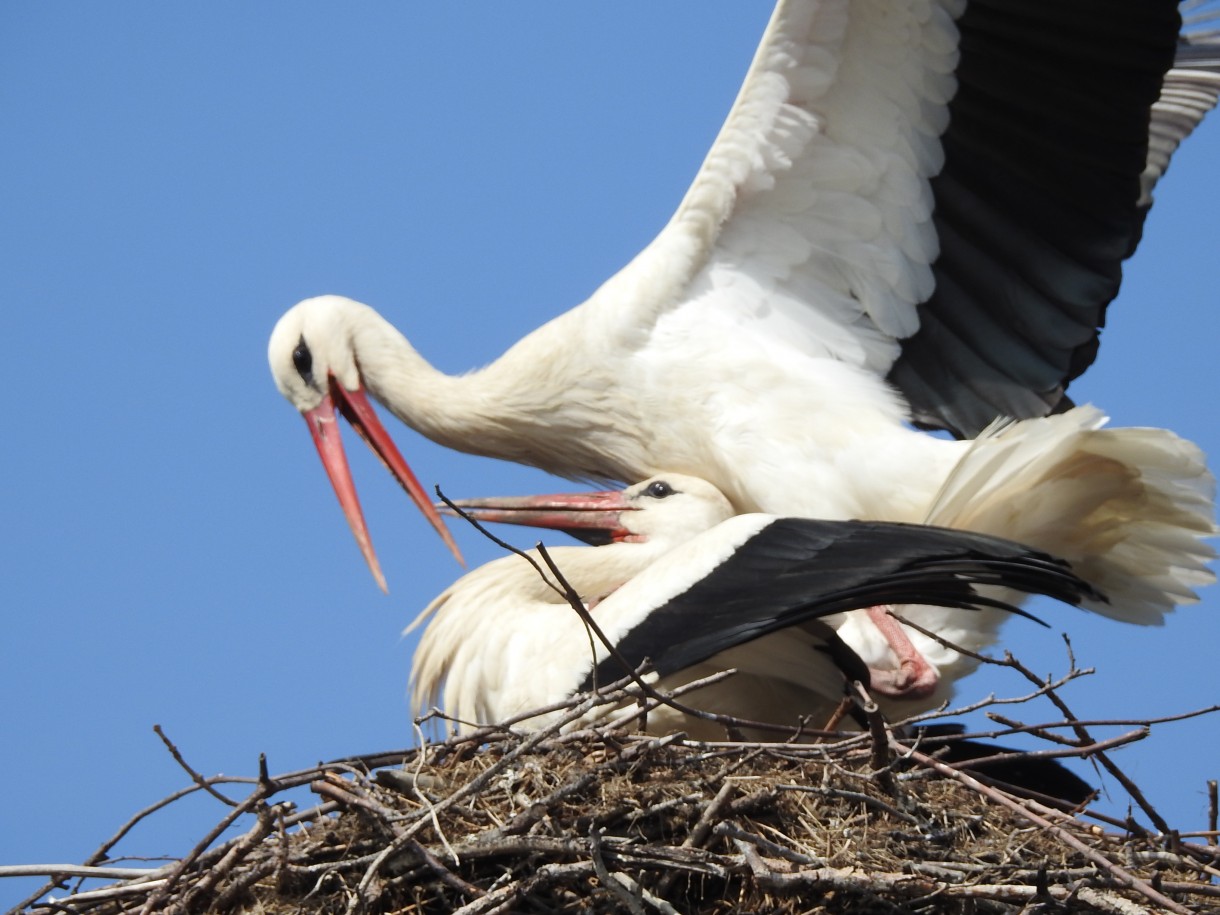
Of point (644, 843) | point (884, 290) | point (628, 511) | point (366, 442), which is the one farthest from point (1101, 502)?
point (366, 442)

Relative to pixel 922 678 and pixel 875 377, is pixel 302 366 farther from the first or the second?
pixel 922 678

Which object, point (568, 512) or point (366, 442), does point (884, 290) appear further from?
point (366, 442)

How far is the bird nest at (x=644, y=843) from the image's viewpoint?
3645 millimetres

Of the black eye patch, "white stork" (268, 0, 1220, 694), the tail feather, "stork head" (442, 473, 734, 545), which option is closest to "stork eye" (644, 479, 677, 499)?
"stork head" (442, 473, 734, 545)

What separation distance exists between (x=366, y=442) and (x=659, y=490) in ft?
3.49

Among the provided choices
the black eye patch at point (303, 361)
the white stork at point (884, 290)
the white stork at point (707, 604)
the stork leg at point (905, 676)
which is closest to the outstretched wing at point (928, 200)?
the white stork at point (884, 290)

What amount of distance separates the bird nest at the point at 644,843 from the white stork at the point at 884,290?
3.19 ft

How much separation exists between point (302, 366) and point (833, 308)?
150 cm

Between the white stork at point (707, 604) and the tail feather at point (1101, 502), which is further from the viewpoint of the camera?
the tail feather at point (1101, 502)

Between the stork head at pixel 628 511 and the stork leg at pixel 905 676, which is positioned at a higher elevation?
the stork head at pixel 628 511

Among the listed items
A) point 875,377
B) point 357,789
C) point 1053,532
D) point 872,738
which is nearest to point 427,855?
point 357,789

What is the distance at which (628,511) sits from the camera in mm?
5391

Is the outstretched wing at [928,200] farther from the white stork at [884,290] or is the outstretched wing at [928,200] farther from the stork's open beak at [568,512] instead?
the stork's open beak at [568,512]

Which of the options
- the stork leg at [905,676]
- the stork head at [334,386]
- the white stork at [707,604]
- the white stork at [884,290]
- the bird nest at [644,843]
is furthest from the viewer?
the stork head at [334,386]
